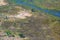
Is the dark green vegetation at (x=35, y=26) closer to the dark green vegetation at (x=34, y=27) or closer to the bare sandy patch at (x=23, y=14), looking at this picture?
the dark green vegetation at (x=34, y=27)

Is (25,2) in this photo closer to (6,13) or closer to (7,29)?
(6,13)

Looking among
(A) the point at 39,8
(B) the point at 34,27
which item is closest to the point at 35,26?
(B) the point at 34,27

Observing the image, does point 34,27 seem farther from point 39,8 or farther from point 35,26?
point 39,8

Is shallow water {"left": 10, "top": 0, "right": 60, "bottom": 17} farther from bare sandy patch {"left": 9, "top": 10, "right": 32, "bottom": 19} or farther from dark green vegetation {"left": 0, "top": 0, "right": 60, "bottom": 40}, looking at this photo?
bare sandy patch {"left": 9, "top": 10, "right": 32, "bottom": 19}

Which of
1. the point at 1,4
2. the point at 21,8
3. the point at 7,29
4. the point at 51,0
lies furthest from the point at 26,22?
the point at 51,0

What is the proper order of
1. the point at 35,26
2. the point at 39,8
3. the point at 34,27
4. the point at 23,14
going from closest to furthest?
the point at 34,27, the point at 35,26, the point at 23,14, the point at 39,8

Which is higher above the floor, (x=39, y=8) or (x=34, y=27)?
(x=39, y=8)

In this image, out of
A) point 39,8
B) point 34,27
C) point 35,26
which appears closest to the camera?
point 34,27

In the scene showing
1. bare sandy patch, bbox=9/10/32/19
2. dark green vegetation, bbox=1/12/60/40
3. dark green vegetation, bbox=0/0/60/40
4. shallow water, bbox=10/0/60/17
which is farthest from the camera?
shallow water, bbox=10/0/60/17

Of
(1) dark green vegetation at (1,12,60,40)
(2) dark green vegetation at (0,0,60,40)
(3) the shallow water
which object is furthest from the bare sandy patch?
(3) the shallow water

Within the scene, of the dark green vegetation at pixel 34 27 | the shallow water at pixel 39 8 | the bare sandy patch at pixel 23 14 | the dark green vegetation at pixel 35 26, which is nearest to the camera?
the dark green vegetation at pixel 35 26

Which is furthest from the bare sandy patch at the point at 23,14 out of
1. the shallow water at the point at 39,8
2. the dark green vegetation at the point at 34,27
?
the shallow water at the point at 39,8
